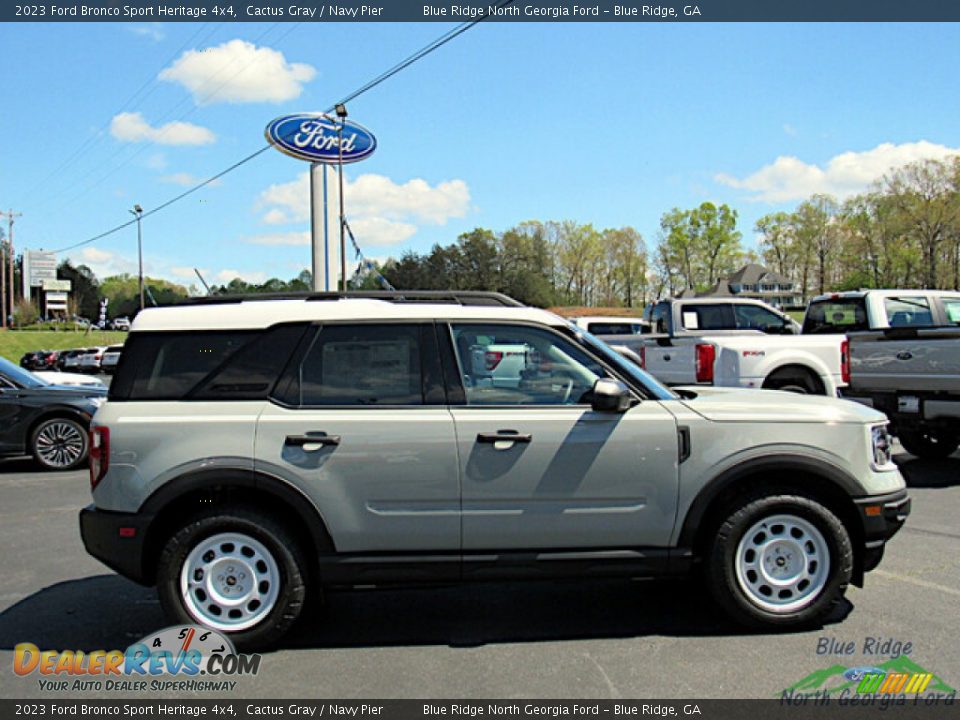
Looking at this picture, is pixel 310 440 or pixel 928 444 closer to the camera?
pixel 310 440

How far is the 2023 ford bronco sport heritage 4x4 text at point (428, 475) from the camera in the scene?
4219 millimetres

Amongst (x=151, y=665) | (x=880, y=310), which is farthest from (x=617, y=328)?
(x=151, y=665)

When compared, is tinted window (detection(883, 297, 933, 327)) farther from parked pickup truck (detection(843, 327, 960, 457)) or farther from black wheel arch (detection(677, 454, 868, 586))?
black wheel arch (detection(677, 454, 868, 586))

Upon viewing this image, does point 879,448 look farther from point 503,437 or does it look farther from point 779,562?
Answer: point 503,437

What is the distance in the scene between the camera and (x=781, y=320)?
14906 mm

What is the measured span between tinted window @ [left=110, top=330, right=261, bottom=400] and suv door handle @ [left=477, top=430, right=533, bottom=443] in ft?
4.59

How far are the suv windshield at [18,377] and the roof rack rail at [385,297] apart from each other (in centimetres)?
718

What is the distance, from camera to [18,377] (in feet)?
34.9

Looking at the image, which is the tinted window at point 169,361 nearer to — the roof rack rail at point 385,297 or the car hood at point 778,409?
the roof rack rail at point 385,297

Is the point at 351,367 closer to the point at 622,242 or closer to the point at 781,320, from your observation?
the point at 781,320

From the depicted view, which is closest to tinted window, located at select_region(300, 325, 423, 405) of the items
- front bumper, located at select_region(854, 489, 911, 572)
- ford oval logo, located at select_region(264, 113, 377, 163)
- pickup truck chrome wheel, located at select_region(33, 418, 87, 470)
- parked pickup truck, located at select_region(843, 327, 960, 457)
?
front bumper, located at select_region(854, 489, 911, 572)

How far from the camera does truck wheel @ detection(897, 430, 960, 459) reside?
994 cm

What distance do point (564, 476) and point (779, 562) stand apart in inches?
51.4

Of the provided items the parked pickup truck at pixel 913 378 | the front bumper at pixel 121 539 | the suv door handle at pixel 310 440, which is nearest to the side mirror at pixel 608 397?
the suv door handle at pixel 310 440
